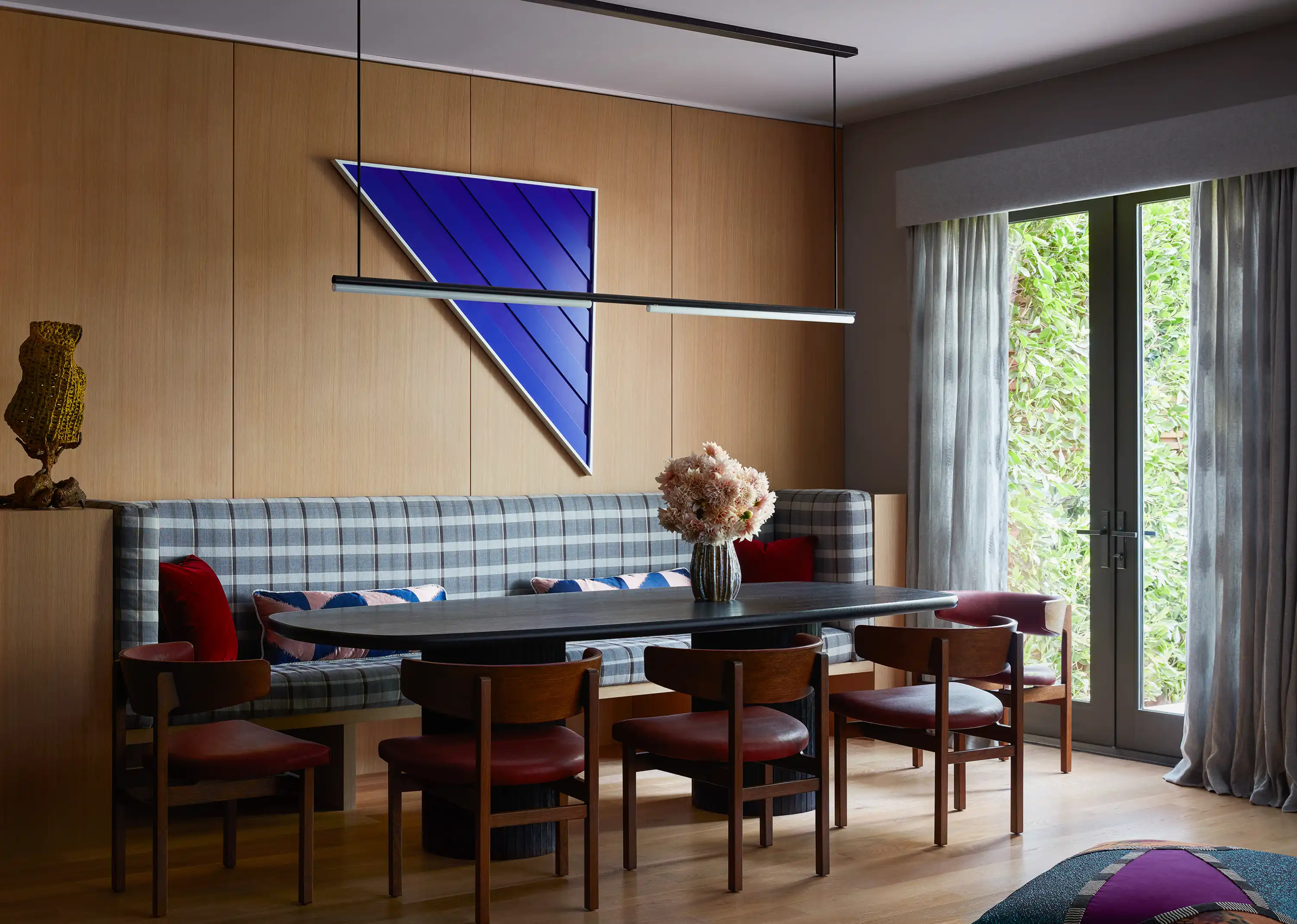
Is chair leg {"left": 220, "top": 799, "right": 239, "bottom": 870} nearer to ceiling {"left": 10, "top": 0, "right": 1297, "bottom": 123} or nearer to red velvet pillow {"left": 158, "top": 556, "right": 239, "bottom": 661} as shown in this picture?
red velvet pillow {"left": 158, "top": 556, "right": 239, "bottom": 661}

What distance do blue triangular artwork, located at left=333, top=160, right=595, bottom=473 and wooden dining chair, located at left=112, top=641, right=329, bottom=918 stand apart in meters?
2.36

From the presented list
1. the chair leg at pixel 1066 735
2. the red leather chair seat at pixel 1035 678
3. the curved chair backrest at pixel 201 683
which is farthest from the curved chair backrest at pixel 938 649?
the curved chair backrest at pixel 201 683

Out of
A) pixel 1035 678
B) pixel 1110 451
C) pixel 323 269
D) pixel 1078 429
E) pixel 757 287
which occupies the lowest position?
pixel 1035 678

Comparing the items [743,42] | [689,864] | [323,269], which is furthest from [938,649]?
[323,269]

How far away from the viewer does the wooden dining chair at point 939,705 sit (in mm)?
4367

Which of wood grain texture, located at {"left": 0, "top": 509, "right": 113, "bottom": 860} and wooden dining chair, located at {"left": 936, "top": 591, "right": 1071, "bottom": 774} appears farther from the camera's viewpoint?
wooden dining chair, located at {"left": 936, "top": 591, "right": 1071, "bottom": 774}

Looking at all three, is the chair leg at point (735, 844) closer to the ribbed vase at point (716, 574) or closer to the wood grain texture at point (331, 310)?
the ribbed vase at point (716, 574)

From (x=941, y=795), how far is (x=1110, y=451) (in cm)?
212

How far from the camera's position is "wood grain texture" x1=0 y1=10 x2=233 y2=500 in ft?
16.2

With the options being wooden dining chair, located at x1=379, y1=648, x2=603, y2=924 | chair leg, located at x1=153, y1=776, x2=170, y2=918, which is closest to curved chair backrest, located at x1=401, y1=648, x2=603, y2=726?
wooden dining chair, located at x1=379, y1=648, x2=603, y2=924

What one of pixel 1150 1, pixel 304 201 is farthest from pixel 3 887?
pixel 1150 1

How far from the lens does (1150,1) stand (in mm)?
4980

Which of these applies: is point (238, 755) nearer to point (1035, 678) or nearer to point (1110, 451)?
point (1035, 678)

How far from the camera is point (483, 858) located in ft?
11.6
